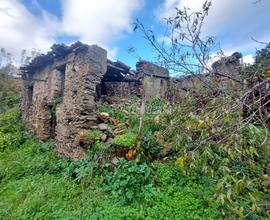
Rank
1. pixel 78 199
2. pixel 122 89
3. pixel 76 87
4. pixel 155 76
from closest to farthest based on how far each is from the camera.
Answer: pixel 78 199
pixel 76 87
pixel 122 89
pixel 155 76

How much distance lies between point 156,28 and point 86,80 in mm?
2810

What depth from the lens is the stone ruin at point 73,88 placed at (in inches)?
249

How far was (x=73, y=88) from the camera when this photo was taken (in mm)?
6609

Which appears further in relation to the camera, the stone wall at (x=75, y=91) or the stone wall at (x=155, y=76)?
the stone wall at (x=155, y=76)

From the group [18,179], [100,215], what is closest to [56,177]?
[18,179]

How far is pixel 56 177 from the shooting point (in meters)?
5.57

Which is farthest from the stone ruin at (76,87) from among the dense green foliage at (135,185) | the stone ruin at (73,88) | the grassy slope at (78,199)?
the grassy slope at (78,199)

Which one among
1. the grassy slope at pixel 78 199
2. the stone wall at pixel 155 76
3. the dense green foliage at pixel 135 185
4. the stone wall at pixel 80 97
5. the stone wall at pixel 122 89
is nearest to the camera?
the dense green foliage at pixel 135 185

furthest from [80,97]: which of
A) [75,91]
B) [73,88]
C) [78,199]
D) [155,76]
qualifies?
[155,76]

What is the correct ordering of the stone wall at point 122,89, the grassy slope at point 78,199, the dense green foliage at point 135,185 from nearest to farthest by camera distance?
the dense green foliage at point 135,185
the grassy slope at point 78,199
the stone wall at point 122,89

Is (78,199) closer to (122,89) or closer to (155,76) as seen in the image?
(122,89)

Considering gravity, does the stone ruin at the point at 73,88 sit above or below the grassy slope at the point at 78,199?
above

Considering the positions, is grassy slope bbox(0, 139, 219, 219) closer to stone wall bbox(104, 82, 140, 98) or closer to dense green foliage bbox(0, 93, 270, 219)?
dense green foliage bbox(0, 93, 270, 219)

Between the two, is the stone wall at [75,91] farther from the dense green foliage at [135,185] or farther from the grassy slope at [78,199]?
the grassy slope at [78,199]
